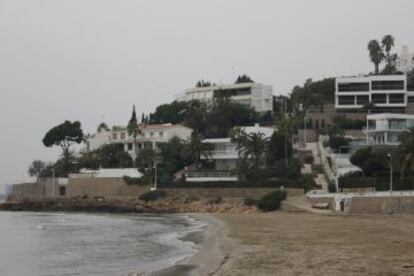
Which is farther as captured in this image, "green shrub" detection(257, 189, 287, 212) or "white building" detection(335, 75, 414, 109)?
"white building" detection(335, 75, 414, 109)

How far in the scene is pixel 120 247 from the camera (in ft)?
134

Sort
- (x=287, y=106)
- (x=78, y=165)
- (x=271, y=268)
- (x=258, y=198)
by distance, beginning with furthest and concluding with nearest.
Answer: (x=287, y=106) < (x=78, y=165) < (x=258, y=198) < (x=271, y=268)

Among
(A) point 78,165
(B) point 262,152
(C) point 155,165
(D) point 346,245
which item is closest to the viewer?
(D) point 346,245

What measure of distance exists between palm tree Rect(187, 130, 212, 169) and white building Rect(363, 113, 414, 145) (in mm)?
24295

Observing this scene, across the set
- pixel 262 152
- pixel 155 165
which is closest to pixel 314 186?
pixel 262 152

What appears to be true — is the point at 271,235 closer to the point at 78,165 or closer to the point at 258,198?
the point at 258,198

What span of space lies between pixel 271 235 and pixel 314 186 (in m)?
44.5

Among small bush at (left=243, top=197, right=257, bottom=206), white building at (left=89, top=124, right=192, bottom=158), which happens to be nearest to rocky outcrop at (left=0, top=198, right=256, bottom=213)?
small bush at (left=243, top=197, right=257, bottom=206)

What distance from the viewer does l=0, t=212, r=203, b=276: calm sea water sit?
1181 inches

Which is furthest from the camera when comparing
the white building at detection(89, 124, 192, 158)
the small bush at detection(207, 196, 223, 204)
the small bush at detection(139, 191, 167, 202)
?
the white building at detection(89, 124, 192, 158)

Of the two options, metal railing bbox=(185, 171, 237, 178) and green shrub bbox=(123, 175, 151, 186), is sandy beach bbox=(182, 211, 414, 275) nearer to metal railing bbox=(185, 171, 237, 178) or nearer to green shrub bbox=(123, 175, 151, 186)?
metal railing bbox=(185, 171, 237, 178)

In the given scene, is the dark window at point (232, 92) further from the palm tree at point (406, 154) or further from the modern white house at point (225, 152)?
the palm tree at point (406, 154)

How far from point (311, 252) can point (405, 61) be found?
13716 centimetres

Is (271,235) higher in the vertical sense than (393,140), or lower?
lower
